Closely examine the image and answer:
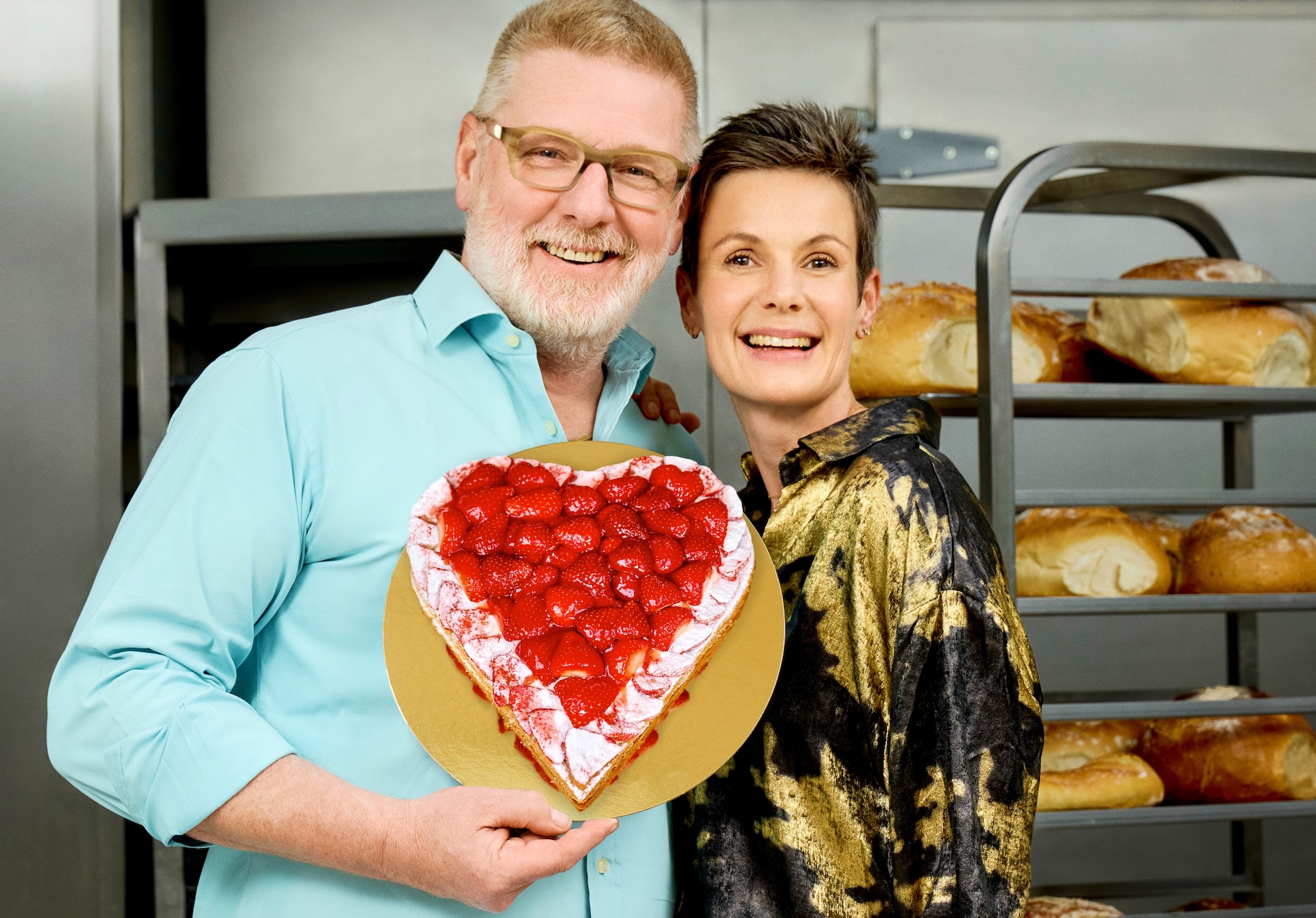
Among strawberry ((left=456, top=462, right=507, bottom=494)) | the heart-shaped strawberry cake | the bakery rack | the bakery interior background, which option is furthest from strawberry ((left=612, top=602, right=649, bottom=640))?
the bakery interior background

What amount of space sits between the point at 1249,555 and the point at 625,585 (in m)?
1.35

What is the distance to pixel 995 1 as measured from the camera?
2.79m

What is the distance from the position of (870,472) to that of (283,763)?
71 cm

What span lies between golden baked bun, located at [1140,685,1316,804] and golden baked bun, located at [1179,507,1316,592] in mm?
206

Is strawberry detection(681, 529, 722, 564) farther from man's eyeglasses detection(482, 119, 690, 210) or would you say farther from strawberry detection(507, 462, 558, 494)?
man's eyeglasses detection(482, 119, 690, 210)

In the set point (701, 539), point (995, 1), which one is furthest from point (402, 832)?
point (995, 1)

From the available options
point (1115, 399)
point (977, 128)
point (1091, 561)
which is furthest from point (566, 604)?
point (977, 128)

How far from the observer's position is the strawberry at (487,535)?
1197mm

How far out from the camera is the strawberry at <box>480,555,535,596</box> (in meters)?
1.19

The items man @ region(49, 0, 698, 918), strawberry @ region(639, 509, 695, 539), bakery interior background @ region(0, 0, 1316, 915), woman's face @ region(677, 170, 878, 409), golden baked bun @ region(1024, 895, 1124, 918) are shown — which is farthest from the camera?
bakery interior background @ region(0, 0, 1316, 915)

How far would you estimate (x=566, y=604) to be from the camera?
1.15 m

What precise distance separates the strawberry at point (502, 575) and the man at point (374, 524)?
124 millimetres

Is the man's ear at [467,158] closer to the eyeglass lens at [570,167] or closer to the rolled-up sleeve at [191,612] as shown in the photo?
the eyeglass lens at [570,167]

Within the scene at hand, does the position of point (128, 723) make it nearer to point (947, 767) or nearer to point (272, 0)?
point (947, 767)
